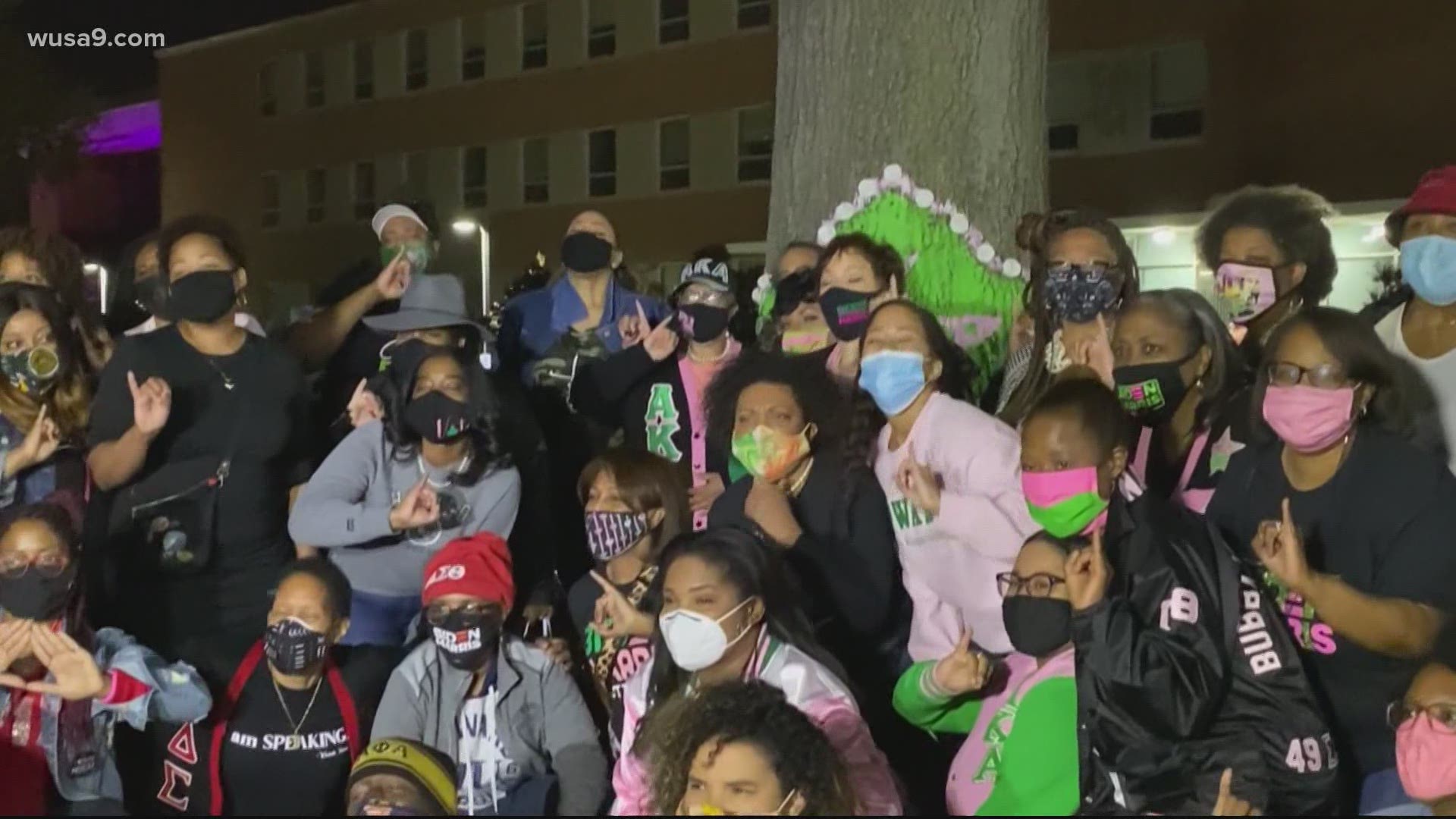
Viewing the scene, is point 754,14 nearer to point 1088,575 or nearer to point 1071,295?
point 1071,295

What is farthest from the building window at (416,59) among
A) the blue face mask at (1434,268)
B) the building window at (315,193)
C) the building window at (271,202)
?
the blue face mask at (1434,268)

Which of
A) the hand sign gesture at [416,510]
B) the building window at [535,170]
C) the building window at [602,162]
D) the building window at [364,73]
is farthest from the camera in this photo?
the building window at [364,73]

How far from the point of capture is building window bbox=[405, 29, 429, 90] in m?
34.9

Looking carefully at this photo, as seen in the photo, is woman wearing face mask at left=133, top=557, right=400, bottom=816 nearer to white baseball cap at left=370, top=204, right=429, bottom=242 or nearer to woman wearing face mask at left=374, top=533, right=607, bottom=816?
woman wearing face mask at left=374, top=533, right=607, bottom=816

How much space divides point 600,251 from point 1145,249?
14261 millimetres

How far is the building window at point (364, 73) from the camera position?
36.2 meters

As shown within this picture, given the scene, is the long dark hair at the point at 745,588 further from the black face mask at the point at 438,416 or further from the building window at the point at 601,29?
the building window at the point at 601,29

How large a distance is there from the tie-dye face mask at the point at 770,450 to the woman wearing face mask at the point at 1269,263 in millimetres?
1342

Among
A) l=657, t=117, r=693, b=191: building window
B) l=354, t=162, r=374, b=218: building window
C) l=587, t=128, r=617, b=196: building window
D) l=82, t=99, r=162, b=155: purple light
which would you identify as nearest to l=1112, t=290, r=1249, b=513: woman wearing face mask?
l=657, t=117, r=693, b=191: building window

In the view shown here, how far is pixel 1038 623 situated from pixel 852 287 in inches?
66.1

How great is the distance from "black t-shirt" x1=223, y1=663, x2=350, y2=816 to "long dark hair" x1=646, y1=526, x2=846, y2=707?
104 centimetres

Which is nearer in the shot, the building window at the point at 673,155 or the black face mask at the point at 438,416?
the black face mask at the point at 438,416

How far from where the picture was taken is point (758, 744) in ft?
10.9

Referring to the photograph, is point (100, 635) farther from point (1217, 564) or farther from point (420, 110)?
point (420, 110)
